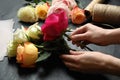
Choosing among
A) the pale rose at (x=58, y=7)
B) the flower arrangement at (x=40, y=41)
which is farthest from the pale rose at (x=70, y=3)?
the flower arrangement at (x=40, y=41)

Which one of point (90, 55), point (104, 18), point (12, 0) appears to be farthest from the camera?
point (12, 0)

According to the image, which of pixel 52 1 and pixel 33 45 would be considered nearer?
pixel 33 45

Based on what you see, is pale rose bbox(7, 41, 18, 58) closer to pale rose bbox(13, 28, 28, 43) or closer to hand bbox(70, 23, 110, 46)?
pale rose bbox(13, 28, 28, 43)

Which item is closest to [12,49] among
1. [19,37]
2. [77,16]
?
[19,37]

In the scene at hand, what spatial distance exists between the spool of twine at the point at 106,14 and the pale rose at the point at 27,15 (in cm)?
21

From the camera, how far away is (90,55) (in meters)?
0.62

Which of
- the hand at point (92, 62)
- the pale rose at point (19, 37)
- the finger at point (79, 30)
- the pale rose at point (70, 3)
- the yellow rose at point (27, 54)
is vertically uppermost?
the pale rose at point (70, 3)

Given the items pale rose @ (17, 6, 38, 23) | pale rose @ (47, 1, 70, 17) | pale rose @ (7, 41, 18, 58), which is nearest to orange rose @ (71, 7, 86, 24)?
pale rose @ (47, 1, 70, 17)

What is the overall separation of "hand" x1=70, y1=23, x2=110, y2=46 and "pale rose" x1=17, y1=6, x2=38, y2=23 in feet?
0.64

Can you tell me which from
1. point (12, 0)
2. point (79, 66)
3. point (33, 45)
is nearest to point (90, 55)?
point (79, 66)

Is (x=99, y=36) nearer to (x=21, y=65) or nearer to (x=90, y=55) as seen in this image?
(x=90, y=55)

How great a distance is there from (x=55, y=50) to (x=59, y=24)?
3.3 inches

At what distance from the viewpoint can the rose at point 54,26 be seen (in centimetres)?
62

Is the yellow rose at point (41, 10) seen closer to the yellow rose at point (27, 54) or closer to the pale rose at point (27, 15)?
the pale rose at point (27, 15)
